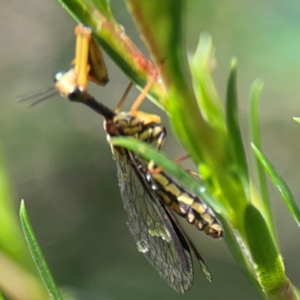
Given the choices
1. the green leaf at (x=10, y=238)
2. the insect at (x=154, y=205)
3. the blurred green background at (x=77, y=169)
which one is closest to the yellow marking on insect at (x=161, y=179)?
the insect at (x=154, y=205)

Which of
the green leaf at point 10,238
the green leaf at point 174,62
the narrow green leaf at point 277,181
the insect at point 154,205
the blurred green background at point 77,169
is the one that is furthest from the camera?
the blurred green background at point 77,169

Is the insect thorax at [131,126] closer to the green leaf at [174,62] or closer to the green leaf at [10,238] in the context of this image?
the green leaf at [10,238]

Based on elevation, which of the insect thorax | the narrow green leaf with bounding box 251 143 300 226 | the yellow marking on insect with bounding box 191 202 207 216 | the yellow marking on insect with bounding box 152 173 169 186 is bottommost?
the narrow green leaf with bounding box 251 143 300 226

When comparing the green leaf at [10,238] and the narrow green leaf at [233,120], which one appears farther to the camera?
the green leaf at [10,238]

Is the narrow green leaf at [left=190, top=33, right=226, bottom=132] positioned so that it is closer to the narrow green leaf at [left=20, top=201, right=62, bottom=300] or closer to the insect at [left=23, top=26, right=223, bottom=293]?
the narrow green leaf at [left=20, top=201, right=62, bottom=300]

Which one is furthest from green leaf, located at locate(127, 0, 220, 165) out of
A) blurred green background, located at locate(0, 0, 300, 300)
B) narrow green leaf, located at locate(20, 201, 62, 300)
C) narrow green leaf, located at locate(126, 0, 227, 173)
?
blurred green background, located at locate(0, 0, 300, 300)

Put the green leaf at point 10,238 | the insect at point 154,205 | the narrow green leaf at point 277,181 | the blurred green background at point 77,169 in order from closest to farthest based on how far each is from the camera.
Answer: the narrow green leaf at point 277,181 → the green leaf at point 10,238 → the insect at point 154,205 → the blurred green background at point 77,169

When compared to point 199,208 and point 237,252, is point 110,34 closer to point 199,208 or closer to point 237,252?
point 237,252
